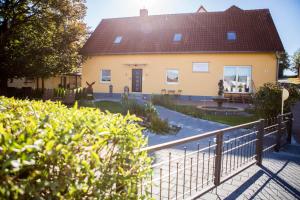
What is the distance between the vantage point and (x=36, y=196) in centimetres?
189

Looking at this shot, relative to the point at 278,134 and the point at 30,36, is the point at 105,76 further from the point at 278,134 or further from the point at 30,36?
the point at 278,134

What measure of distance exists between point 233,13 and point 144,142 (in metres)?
25.5

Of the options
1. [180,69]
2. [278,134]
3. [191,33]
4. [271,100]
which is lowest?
[278,134]

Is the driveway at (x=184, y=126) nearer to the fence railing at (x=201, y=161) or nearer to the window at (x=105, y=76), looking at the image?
the fence railing at (x=201, y=161)

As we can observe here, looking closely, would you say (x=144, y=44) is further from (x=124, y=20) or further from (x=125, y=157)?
(x=125, y=157)

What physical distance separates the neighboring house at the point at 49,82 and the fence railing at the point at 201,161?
25861mm

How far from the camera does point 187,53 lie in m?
23.5

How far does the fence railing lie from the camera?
3.97m

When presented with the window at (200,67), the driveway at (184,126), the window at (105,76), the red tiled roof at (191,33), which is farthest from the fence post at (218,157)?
the window at (105,76)

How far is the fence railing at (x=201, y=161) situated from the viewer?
3974mm

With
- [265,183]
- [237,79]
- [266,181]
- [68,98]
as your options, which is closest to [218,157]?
[265,183]

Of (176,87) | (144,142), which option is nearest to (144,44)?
(176,87)

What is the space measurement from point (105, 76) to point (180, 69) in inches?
300

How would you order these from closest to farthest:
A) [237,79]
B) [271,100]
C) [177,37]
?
[271,100], [237,79], [177,37]
